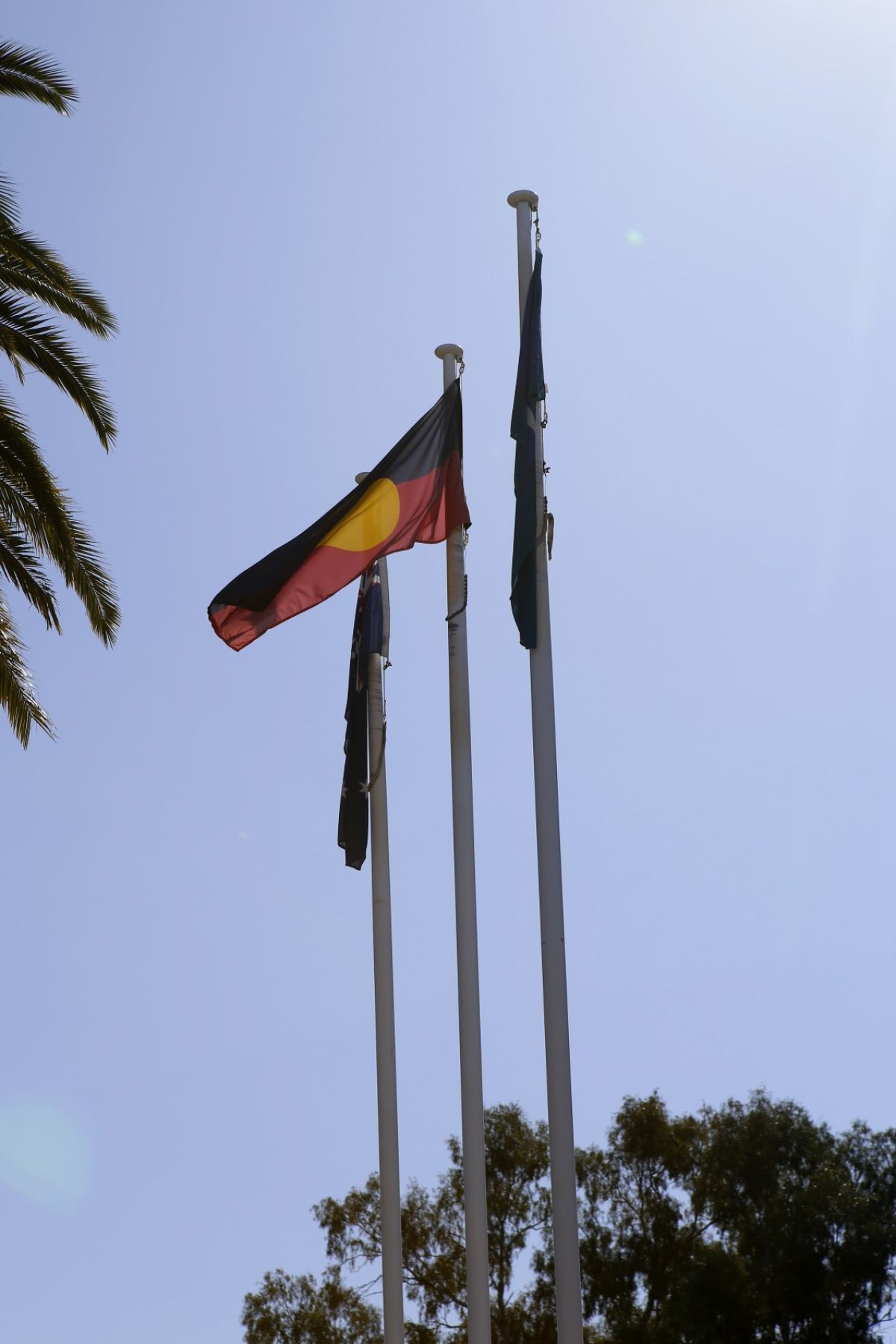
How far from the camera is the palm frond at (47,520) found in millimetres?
18578

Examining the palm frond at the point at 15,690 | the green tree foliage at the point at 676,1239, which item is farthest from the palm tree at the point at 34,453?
the green tree foliage at the point at 676,1239

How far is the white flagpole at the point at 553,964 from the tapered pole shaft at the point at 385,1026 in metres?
2.45

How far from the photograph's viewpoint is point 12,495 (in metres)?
18.8

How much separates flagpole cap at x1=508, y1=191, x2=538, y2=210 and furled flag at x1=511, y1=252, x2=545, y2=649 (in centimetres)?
39

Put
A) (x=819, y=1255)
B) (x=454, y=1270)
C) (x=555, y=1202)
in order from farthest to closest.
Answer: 1. (x=454, y=1270)
2. (x=819, y=1255)
3. (x=555, y=1202)

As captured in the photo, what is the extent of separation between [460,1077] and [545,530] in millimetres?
3958

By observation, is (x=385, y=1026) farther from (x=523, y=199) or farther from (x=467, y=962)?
(x=523, y=199)

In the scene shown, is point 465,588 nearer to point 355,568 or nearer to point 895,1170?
point 355,568

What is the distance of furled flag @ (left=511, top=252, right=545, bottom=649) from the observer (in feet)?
40.3

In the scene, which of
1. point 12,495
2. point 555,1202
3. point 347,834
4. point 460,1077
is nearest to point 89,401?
point 12,495

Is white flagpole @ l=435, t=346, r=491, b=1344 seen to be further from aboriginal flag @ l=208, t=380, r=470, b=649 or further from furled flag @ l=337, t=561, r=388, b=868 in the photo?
furled flag @ l=337, t=561, r=388, b=868

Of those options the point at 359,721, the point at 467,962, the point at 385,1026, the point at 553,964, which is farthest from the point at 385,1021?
the point at 553,964

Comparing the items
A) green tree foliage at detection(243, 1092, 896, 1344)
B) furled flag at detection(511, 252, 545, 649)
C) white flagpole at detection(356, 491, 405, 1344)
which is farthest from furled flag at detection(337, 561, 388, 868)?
green tree foliage at detection(243, 1092, 896, 1344)

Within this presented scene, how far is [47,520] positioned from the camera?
62.1ft
